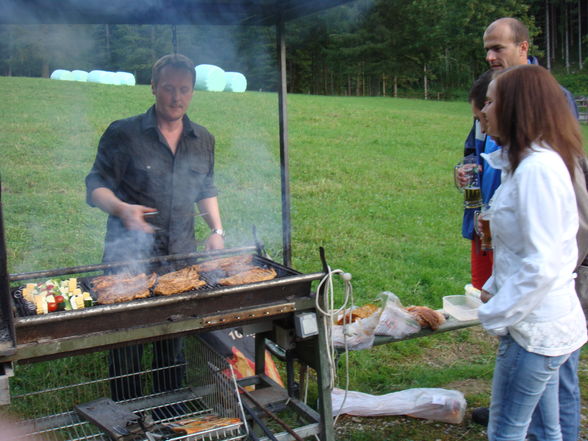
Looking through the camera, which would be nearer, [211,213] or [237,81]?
[211,213]

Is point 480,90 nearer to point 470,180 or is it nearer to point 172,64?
point 470,180

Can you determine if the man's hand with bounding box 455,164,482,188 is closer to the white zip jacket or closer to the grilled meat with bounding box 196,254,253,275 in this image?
the white zip jacket

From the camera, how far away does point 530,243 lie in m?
2.10

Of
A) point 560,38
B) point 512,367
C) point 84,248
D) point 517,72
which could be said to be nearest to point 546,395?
point 512,367

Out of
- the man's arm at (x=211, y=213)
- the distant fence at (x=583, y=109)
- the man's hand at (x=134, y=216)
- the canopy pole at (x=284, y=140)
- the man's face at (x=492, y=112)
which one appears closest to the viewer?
the man's face at (x=492, y=112)

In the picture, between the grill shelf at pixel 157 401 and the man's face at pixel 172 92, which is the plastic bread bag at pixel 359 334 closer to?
the grill shelf at pixel 157 401

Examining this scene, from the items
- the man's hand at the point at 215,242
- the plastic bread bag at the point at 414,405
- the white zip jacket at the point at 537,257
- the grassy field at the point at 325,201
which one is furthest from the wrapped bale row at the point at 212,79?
the white zip jacket at the point at 537,257

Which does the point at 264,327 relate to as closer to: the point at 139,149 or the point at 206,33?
the point at 139,149

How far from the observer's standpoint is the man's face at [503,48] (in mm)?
3451

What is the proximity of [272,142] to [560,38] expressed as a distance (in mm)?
45455

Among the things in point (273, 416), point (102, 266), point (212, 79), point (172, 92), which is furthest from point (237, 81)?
point (273, 416)

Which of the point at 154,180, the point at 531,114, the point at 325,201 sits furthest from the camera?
the point at 325,201

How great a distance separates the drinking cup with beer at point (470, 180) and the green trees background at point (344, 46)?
1107 millimetres

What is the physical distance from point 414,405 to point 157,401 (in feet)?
5.20
